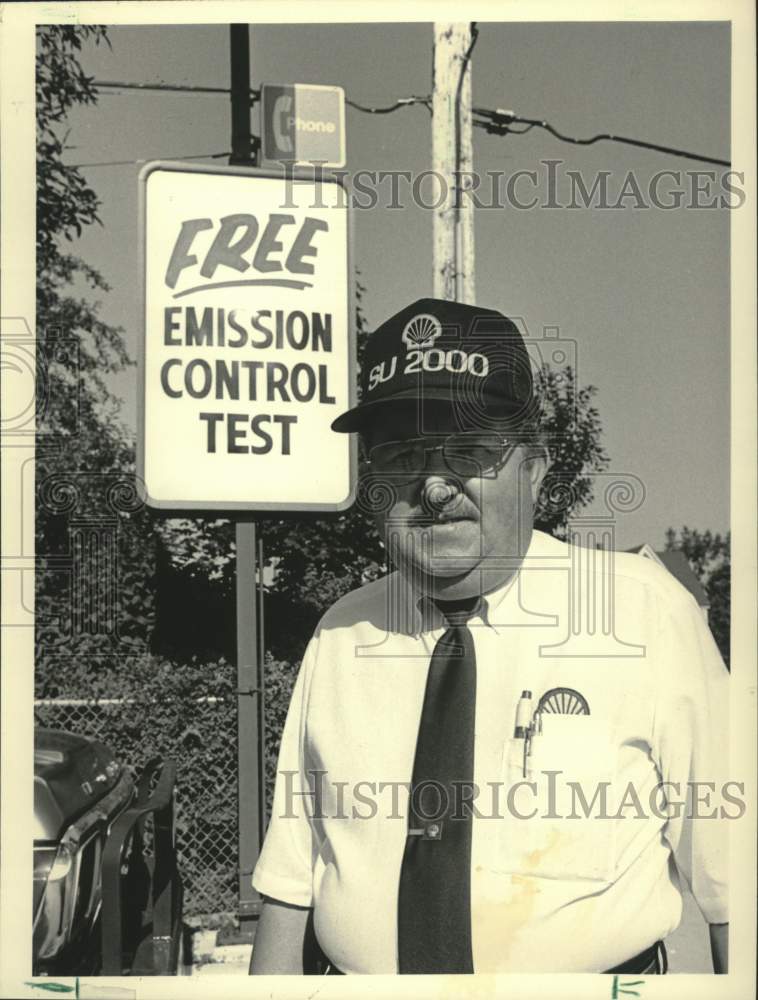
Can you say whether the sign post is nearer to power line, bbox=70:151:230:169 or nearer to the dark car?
power line, bbox=70:151:230:169

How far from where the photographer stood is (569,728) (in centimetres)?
218

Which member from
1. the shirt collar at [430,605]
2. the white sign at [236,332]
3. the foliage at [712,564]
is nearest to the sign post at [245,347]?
the white sign at [236,332]

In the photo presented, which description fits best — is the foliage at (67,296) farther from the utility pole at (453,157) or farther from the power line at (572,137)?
the power line at (572,137)

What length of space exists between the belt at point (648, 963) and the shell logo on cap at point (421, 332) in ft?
4.85

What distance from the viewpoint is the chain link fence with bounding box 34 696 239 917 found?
2256 millimetres

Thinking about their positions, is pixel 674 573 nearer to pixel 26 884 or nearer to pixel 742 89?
pixel 742 89

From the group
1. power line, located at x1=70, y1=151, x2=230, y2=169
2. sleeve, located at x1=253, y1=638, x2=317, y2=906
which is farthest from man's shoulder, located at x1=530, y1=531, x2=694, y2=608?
power line, located at x1=70, y1=151, x2=230, y2=169

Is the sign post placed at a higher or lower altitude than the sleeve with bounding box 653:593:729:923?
higher

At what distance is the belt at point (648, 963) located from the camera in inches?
85.2

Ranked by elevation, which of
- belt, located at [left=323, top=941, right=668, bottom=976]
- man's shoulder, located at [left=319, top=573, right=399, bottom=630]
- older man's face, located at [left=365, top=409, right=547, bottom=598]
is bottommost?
belt, located at [left=323, top=941, right=668, bottom=976]

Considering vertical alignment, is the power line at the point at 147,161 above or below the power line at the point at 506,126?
below

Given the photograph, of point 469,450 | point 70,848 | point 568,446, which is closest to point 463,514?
point 469,450

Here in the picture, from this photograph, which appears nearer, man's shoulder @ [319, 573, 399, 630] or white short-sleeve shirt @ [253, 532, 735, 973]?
white short-sleeve shirt @ [253, 532, 735, 973]

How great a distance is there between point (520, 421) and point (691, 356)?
0.44m
